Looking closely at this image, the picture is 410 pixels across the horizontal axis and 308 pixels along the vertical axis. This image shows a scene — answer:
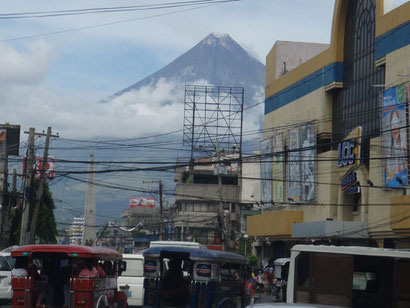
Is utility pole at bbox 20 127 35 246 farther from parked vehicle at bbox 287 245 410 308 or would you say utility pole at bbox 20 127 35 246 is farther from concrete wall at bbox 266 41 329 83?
concrete wall at bbox 266 41 329 83

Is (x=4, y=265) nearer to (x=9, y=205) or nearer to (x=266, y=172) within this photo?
(x=9, y=205)

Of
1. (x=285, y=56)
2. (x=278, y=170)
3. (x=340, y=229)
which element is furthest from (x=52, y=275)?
(x=285, y=56)

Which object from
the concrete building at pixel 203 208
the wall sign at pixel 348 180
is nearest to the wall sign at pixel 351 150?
the wall sign at pixel 348 180

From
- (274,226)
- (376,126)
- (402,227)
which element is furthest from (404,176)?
(274,226)

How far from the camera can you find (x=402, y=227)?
37.0 meters

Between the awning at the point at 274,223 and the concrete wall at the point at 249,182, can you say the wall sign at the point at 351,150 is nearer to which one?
the awning at the point at 274,223

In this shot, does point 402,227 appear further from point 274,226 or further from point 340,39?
point 274,226

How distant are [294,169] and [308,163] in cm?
264

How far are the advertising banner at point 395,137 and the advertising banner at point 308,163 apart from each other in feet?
33.0

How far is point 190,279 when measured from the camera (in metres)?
18.4

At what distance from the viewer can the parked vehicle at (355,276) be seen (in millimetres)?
16031

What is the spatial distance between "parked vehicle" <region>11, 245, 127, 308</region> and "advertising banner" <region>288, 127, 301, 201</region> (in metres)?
34.8

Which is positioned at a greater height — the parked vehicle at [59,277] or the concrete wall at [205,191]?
the concrete wall at [205,191]

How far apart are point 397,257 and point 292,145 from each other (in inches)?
1423
